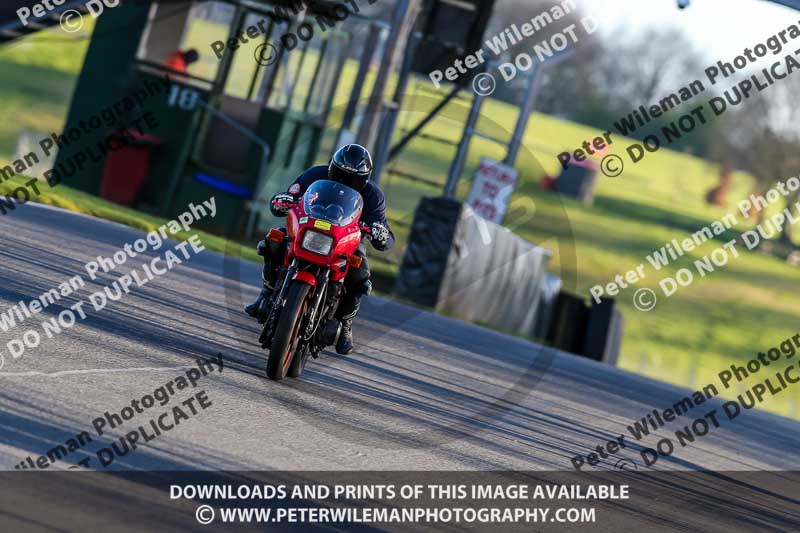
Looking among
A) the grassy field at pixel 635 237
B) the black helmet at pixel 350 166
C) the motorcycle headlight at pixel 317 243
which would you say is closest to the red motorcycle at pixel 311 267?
the motorcycle headlight at pixel 317 243

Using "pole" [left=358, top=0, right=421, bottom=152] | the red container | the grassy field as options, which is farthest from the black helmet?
the grassy field

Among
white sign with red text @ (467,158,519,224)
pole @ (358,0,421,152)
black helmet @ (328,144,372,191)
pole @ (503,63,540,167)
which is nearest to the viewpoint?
black helmet @ (328,144,372,191)

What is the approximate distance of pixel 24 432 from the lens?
6.64m

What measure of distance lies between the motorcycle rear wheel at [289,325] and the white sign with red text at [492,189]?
1510 centimetres

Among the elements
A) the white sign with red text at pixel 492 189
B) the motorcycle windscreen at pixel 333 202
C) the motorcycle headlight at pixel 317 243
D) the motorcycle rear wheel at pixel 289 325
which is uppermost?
the white sign with red text at pixel 492 189

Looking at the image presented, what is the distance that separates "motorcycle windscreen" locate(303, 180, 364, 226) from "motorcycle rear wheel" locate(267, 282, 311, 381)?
0.46 m

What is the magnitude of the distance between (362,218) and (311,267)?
0.72 meters

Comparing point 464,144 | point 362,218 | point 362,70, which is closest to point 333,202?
point 362,218

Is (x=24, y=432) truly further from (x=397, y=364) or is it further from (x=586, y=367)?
(x=586, y=367)

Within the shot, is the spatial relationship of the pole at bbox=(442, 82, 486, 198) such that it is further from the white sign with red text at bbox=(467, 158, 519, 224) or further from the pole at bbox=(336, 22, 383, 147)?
the pole at bbox=(336, 22, 383, 147)

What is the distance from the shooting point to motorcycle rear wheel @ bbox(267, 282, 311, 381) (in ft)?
29.6

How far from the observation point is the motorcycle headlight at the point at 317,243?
913 cm

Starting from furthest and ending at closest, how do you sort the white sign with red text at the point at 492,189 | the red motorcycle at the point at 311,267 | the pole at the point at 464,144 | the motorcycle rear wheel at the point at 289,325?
the pole at the point at 464,144 → the white sign with red text at the point at 492,189 → the red motorcycle at the point at 311,267 → the motorcycle rear wheel at the point at 289,325

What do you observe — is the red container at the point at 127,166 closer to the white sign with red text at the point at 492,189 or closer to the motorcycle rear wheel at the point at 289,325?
the white sign with red text at the point at 492,189
